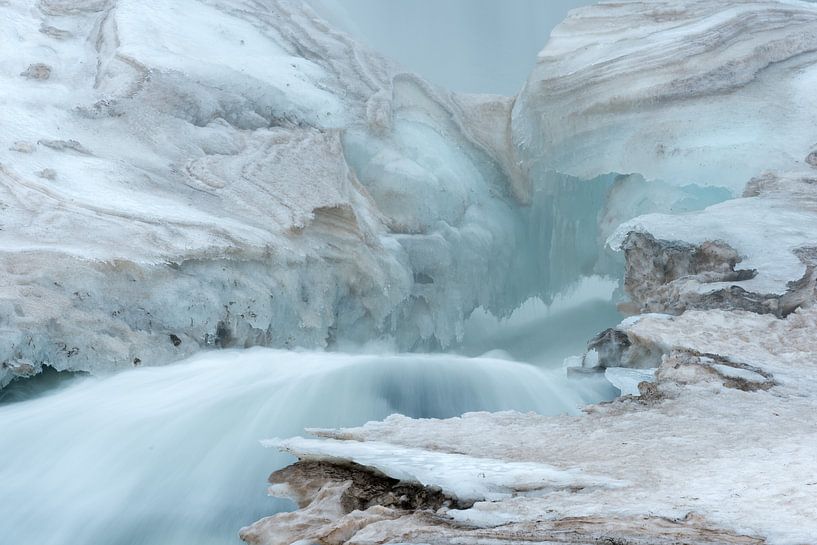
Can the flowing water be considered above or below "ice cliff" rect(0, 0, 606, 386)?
below

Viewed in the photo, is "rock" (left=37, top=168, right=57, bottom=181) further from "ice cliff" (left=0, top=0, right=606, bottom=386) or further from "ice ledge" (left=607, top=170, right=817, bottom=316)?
"ice ledge" (left=607, top=170, right=817, bottom=316)

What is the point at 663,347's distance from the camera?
374 cm

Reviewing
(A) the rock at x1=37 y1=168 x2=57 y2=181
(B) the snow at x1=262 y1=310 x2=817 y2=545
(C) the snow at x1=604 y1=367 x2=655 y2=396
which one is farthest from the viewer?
(A) the rock at x1=37 y1=168 x2=57 y2=181

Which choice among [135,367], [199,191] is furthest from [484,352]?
[135,367]

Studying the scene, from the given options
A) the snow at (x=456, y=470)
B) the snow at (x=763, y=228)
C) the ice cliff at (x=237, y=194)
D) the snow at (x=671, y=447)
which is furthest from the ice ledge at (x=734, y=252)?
the snow at (x=456, y=470)

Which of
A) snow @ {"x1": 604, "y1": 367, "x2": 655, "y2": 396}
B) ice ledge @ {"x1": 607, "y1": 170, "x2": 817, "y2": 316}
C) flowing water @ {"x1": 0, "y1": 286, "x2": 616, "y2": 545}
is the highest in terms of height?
ice ledge @ {"x1": 607, "y1": 170, "x2": 817, "y2": 316}

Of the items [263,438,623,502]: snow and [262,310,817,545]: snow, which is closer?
[262,310,817,545]: snow

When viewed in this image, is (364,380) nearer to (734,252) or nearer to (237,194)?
(237,194)

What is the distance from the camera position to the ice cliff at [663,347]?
200 centimetres

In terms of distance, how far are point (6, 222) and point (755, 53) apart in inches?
207

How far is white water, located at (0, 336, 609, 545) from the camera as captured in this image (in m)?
2.84

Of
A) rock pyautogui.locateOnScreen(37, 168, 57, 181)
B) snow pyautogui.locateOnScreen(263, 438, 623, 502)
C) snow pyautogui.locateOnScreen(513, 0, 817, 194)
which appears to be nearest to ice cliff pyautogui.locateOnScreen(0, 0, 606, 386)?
rock pyautogui.locateOnScreen(37, 168, 57, 181)

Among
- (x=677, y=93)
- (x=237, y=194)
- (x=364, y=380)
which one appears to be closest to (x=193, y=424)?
(x=364, y=380)

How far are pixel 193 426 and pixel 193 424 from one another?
0.02 m
